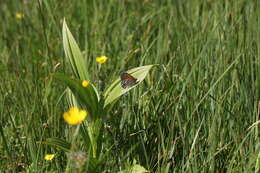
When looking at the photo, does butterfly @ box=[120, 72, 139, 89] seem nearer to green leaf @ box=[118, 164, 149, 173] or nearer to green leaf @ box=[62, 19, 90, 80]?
green leaf @ box=[62, 19, 90, 80]

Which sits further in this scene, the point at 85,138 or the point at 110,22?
the point at 110,22

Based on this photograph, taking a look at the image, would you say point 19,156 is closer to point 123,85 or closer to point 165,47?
point 123,85

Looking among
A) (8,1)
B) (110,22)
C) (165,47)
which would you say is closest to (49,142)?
(165,47)

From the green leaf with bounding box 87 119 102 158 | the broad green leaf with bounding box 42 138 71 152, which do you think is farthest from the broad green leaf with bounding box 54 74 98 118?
the broad green leaf with bounding box 42 138 71 152

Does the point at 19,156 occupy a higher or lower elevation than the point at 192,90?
lower

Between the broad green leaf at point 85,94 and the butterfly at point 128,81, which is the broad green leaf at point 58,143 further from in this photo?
the butterfly at point 128,81

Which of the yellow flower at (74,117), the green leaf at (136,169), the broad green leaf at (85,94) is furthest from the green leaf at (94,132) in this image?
the yellow flower at (74,117)
